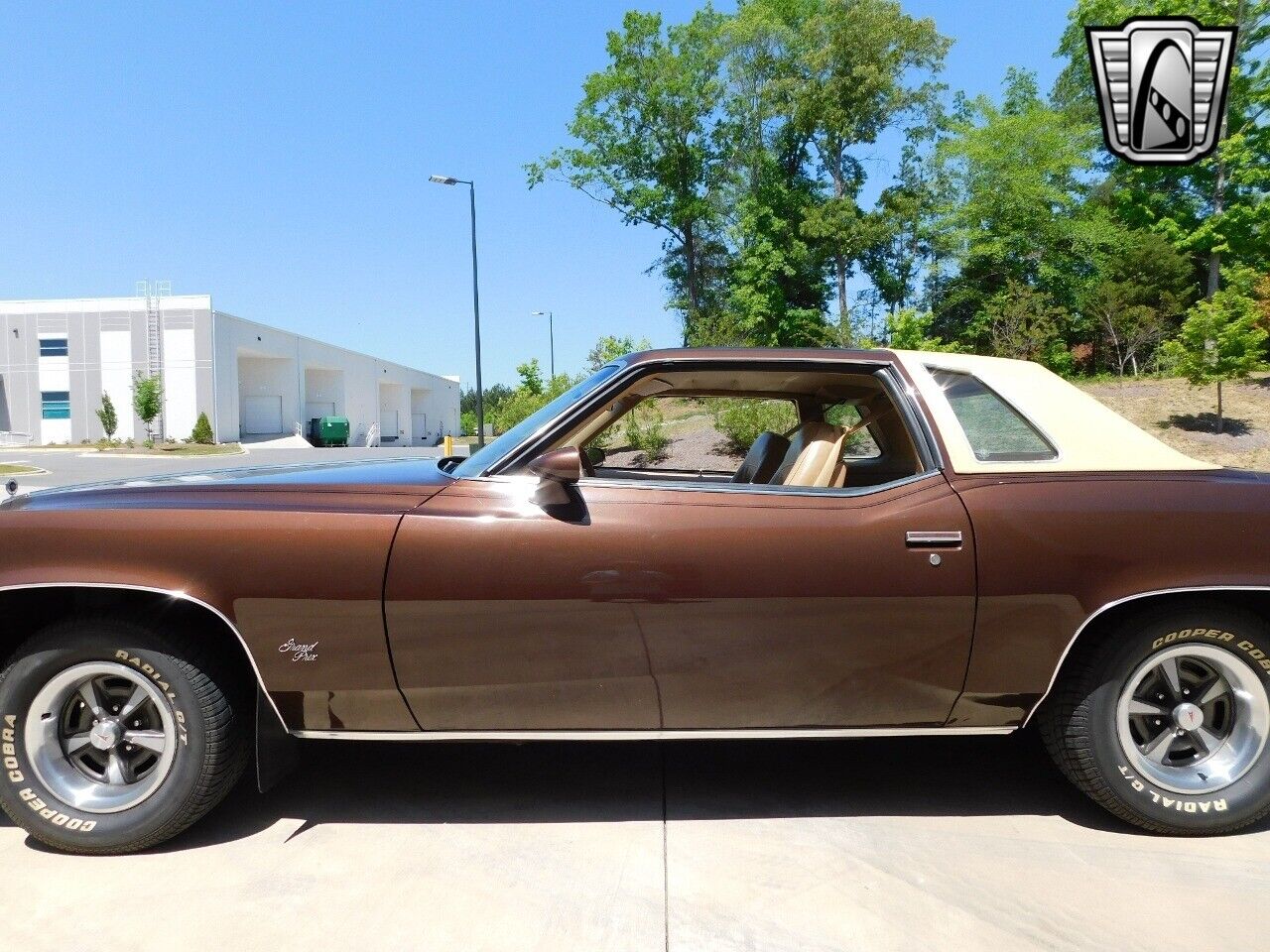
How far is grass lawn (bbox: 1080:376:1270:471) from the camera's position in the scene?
1590 cm

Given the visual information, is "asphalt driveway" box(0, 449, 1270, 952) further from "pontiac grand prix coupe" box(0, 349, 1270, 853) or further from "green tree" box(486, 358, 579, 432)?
"green tree" box(486, 358, 579, 432)

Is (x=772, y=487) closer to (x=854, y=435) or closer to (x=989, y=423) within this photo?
(x=989, y=423)

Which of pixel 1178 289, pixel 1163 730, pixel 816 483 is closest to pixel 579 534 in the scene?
pixel 816 483

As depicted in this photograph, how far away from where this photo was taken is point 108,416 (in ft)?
140

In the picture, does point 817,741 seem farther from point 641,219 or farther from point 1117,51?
point 641,219

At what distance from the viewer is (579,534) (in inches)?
99.5

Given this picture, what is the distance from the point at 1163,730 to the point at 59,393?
54575mm

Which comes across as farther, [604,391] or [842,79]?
[842,79]

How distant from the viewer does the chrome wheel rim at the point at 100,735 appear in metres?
2.58

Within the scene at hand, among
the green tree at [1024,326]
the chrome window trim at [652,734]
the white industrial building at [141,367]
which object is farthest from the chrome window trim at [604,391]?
the white industrial building at [141,367]

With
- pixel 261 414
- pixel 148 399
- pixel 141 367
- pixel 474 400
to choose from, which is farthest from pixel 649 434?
pixel 474 400

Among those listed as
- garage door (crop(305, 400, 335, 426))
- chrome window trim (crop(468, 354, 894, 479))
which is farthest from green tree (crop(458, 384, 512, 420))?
chrome window trim (crop(468, 354, 894, 479))

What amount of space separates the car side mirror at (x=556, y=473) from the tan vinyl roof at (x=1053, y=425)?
1.24 metres

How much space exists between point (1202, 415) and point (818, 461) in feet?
61.7
